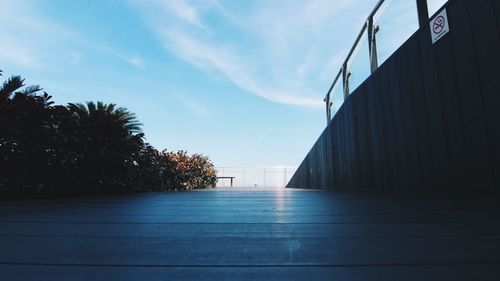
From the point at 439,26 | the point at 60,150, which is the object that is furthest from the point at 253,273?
the point at 60,150

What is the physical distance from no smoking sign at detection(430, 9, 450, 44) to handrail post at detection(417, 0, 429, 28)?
198 mm

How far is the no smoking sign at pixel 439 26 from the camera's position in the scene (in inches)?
145

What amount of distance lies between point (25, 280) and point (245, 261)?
698 millimetres

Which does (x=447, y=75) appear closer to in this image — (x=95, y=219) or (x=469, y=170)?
(x=469, y=170)

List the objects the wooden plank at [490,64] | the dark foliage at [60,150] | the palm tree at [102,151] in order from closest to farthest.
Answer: the wooden plank at [490,64]
the dark foliage at [60,150]
the palm tree at [102,151]

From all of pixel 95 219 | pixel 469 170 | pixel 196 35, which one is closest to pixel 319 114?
pixel 196 35

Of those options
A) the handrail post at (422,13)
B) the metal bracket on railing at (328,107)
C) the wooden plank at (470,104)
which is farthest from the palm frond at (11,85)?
the metal bracket on railing at (328,107)

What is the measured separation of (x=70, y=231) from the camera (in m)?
2.02

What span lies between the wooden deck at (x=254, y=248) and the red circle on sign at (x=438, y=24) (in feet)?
6.96

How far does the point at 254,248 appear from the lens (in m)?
1.59

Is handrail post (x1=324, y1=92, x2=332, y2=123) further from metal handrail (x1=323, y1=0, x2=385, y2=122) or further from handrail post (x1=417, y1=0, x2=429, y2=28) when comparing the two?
handrail post (x1=417, y1=0, x2=429, y2=28)

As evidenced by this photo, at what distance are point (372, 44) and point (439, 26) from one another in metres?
2.07

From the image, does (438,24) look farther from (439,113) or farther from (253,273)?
(253,273)

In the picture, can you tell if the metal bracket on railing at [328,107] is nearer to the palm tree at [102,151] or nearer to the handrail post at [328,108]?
the handrail post at [328,108]
